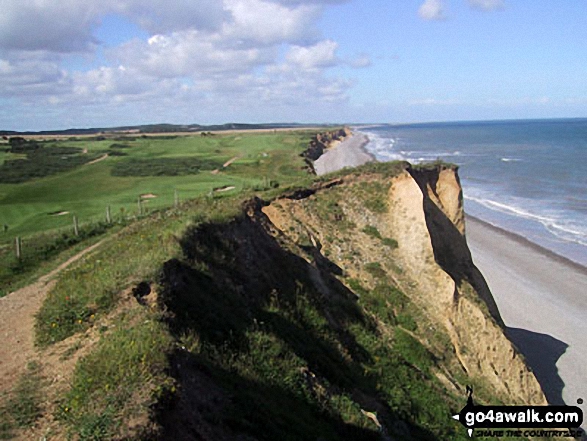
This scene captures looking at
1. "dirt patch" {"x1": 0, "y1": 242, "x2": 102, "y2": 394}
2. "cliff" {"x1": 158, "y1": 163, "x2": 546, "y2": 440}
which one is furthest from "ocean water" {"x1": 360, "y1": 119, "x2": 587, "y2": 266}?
"dirt patch" {"x1": 0, "y1": 242, "x2": 102, "y2": 394}

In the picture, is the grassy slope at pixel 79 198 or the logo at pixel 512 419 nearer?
the logo at pixel 512 419

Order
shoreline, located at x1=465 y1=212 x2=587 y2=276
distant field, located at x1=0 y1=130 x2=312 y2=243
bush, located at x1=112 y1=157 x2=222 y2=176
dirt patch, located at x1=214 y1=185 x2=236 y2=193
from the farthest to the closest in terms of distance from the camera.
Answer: bush, located at x1=112 y1=157 x2=222 y2=176 → dirt patch, located at x1=214 y1=185 x2=236 y2=193 → shoreline, located at x1=465 y1=212 x2=587 y2=276 → distant field, located at x1=0 y1=130 x2=312 y2=243

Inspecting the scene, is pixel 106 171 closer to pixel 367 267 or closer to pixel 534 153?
pixel 367 267

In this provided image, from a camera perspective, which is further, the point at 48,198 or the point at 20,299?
the point at 48,198

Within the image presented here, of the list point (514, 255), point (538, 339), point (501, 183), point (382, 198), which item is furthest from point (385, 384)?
point (501, 183)

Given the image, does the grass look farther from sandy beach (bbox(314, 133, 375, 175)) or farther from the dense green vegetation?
sandy beach (bbox(314, 133, 375, 175))

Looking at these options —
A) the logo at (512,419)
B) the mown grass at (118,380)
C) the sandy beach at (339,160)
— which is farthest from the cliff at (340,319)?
the sandy beach at (339,160)

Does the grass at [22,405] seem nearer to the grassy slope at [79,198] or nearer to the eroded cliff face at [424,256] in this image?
the grassy slope at [79,198]
